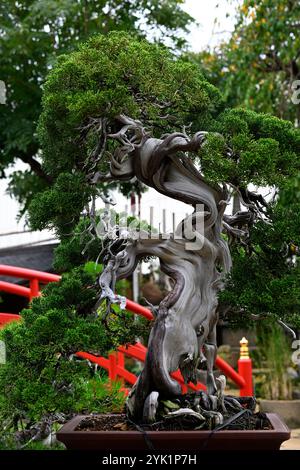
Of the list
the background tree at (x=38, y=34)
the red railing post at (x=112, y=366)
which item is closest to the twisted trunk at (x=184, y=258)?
the red railing post at (x=112, y=366)

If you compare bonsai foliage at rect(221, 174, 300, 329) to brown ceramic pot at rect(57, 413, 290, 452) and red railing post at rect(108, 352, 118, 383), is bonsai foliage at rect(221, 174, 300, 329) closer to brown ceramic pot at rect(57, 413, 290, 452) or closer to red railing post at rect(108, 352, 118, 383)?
brown ceramic pot at rect(57, 413, 290, 452)

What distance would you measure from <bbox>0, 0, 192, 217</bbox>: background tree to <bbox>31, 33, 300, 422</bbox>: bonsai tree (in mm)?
3645

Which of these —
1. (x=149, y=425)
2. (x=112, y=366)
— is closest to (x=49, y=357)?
(x=149, y=425)

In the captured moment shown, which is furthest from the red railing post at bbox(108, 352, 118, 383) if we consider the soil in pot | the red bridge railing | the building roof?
the building roof

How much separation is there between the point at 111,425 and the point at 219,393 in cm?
34

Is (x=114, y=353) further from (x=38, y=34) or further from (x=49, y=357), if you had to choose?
(x=38, y=34)

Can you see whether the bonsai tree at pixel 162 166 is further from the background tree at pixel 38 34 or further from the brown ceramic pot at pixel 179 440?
the background tree at pixel 38 34

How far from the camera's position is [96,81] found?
1822 mm

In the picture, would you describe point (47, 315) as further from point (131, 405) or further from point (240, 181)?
point (240, 181)

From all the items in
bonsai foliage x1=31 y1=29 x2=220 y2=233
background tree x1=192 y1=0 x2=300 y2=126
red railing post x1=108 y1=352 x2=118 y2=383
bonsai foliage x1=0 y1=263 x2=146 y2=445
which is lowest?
red railing post x1=108 y1=352 x2=118 y2=383

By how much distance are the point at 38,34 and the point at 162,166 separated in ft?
13.5

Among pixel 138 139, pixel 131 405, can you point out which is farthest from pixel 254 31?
pixel 131 405

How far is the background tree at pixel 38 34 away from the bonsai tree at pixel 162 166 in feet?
12.0

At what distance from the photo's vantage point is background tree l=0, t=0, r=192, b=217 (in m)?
5.61
